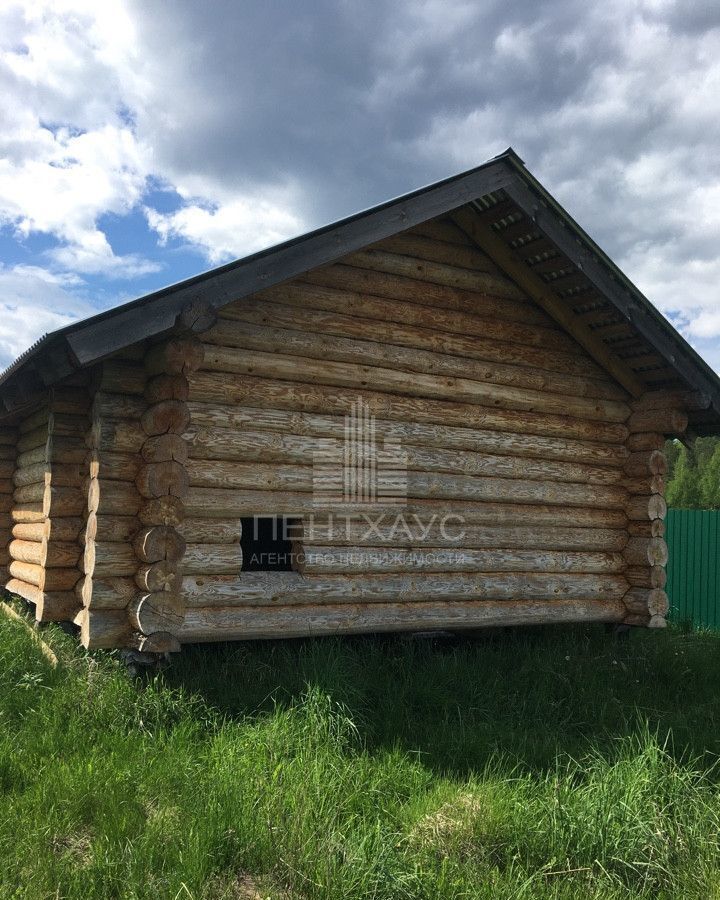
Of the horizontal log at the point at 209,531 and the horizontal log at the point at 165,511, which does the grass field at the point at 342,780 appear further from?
the horizontal log at the point at 165,511

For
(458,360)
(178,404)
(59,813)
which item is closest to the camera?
(59,813)

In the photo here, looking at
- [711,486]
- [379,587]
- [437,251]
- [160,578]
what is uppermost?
[437,251]

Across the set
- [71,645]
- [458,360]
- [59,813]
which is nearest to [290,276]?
[458,360]

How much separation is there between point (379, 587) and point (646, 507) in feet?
11.6

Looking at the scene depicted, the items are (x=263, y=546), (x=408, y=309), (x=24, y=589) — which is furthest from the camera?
(x=263, y=546)

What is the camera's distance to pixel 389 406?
7785mm

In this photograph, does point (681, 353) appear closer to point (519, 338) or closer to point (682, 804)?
point (519, 338)

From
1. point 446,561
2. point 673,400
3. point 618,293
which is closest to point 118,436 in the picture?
point 446,561

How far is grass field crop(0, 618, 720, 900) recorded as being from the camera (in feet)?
13.7

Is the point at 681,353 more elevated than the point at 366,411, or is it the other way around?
the point at 681,353

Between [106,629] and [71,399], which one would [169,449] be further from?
[106,629]

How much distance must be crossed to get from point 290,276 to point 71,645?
370 centimetres

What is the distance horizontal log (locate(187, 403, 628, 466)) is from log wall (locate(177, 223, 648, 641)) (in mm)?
17

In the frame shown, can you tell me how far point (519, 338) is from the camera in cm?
873
